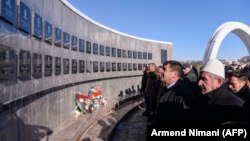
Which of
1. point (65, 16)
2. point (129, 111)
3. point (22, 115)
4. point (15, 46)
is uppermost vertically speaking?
point (65, 16)

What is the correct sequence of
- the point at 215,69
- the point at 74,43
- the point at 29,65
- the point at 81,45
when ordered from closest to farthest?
1. the point at 215,69
2. the point at 29,65
3. the point at 74,43
4. the point at 81,45

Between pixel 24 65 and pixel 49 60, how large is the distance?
7.89ft

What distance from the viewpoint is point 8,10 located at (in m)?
5.26

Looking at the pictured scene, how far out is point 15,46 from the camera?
5793 millimetres

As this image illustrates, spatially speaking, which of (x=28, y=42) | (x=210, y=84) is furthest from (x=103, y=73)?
(x=210, y=84)

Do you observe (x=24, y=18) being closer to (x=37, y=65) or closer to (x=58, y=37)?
(x=37, y=65)

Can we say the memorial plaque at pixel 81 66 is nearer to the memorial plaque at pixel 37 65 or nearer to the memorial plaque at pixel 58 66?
the memorial plaque at pixel 58 66

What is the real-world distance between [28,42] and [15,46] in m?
0.94

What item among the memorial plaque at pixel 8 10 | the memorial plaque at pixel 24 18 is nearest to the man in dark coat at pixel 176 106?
the memorial plaque at pixel 8 10

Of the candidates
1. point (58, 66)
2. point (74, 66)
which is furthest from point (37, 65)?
point (74, 66)

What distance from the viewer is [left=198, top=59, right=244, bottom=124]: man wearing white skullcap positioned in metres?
3.13

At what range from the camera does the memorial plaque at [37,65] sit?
7.11 meters

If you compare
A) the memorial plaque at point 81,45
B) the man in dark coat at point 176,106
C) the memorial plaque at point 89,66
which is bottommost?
the man in dark coat at point 176,106

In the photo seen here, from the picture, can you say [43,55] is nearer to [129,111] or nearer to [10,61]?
[10,61]
